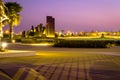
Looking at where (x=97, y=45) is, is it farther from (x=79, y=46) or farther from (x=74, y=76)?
(x=74, y=76)

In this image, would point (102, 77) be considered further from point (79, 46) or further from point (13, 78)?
point (79, 46)

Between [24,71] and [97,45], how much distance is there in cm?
2127

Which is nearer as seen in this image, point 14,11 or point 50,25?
point 14,11

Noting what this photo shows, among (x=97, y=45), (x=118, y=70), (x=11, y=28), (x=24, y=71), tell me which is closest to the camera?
(x=24, y=71)

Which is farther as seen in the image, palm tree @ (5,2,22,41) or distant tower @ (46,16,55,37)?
distant tower @ (46,16,55,37)

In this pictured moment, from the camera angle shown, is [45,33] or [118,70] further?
[45,33]

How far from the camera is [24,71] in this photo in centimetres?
1335

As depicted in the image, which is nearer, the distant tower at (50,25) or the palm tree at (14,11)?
the palm tree at (14,11)

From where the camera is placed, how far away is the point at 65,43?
35.6 meters

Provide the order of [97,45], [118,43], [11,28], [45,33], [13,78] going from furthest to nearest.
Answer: [45,33] < [11,28] < [118,43] < [97,45] < [13,78]

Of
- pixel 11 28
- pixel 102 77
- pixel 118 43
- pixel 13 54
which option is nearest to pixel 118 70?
pixel 102 77

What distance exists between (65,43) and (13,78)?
23782 mm

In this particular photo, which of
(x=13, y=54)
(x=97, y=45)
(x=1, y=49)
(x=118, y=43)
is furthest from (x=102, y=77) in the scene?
(x=118, y=43)

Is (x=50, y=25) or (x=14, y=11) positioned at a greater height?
(x=14, y=11)
